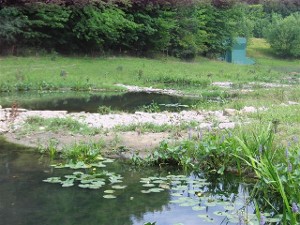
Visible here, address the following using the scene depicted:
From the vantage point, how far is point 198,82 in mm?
32094

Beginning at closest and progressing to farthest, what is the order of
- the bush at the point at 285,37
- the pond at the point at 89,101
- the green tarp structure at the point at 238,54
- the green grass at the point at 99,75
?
the pond at the point at 89,101, the green grass at the point at 99,75, the green tarp structure at the point at 238,54, the bush at the point at 285,37

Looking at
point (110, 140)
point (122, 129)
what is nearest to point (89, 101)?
point (122, 129)

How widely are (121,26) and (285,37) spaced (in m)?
38.0

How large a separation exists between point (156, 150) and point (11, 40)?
2795 centimetres

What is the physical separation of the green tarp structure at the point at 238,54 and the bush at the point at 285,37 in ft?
31.9

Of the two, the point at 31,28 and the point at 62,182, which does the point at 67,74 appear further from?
the point at 62,182

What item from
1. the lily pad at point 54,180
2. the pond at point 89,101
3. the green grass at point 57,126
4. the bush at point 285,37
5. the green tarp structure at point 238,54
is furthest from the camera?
the bush at point 285,37

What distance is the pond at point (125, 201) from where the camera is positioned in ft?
26.6

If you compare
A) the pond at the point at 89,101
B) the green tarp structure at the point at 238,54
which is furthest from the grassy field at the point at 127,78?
the green tarp structure at the point at 238,54

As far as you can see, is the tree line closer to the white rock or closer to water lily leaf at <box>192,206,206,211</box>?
the white rock

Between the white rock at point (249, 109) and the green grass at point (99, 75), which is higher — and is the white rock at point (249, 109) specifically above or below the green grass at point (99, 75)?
above

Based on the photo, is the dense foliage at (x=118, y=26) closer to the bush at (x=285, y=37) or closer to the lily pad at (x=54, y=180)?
the bush at (x=285, y=37)

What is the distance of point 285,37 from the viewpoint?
74125 millimetres

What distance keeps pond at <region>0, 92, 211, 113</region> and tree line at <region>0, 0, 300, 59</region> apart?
1299 centimetres
